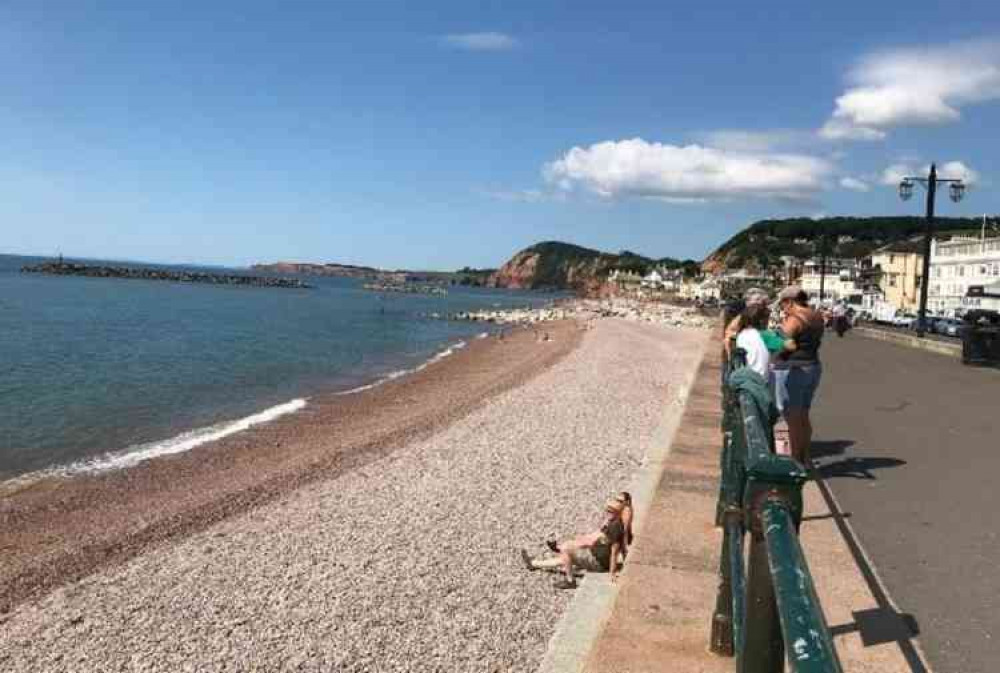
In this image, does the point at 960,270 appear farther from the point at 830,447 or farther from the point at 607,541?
the point at 607,541

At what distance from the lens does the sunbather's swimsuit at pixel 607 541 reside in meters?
7.07

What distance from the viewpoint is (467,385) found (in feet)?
94.2

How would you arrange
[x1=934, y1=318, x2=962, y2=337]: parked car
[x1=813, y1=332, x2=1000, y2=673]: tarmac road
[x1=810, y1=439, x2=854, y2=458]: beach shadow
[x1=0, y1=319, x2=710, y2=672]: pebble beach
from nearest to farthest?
[x1=813, y1=332, x2=1000, y2=673]: tarmac road → [x1=0, y1=319, x2=710, y2=672]: pebble beach → [x1=810, y1=439, x2=854, y2=458]: beach shadow → [x1=934, y1=318, x2=962, y2=337]: parked car

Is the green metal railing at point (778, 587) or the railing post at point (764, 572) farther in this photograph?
the railing post at point (764, 572)

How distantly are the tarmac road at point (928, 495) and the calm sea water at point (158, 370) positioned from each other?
1386cm

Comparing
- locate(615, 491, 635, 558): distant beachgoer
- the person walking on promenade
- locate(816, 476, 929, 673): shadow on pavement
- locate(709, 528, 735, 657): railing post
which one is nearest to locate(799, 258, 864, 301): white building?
the person walking on promenade

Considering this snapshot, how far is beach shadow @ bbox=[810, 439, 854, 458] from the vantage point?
9.02 meters

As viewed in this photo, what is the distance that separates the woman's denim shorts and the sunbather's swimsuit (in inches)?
79.8

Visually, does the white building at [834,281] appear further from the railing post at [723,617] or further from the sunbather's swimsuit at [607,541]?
the railing post at [723,617]

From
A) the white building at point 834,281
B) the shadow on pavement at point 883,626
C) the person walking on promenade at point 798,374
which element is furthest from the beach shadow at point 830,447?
the white building at point 834,281

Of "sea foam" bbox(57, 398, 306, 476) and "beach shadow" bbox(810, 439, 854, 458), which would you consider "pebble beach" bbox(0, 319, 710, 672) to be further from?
"sea foam" bbox(57, 398, 306, 476)

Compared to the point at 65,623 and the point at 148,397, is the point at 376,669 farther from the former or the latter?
the point at 148,397

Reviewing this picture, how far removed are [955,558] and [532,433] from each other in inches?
426

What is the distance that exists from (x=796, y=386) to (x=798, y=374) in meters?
0.11
